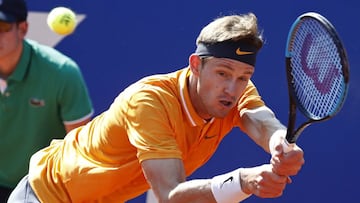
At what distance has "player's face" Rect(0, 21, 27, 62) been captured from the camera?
3.72 meters

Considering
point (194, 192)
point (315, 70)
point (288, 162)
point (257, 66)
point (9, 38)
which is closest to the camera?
point (288, 162)

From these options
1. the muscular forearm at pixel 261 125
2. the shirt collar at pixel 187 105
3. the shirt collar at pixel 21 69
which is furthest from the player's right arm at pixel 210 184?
the shirt collar at pixel 21 69

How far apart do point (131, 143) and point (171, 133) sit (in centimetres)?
14

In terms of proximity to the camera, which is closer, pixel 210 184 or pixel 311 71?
pixel 210 184

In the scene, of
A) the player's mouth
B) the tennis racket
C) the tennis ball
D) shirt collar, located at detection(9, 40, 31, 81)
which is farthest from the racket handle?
the tennis ball

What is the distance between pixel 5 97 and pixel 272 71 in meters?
1.32

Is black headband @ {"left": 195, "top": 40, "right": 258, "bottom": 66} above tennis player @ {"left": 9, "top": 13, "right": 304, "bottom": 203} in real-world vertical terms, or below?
above

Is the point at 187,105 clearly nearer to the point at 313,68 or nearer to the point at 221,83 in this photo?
the point at 221,83

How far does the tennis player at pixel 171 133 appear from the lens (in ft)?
10.00

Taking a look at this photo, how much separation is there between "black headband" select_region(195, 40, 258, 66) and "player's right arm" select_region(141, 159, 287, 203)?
39 centimetres

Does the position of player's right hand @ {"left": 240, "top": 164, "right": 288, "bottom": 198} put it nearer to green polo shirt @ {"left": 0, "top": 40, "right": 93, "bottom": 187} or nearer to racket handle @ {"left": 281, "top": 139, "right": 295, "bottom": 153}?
racket handle @ {"left": 281, "top": 139, "right": 295, "bottom": 153}

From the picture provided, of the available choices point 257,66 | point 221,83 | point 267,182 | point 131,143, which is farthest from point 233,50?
point 257,66

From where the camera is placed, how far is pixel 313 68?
309 centimetres

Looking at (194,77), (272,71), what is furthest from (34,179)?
(272,71)
